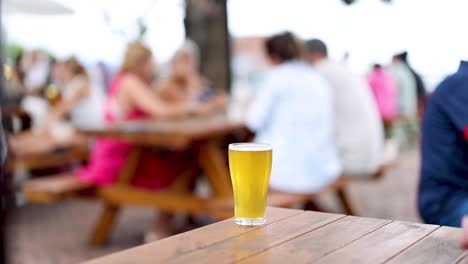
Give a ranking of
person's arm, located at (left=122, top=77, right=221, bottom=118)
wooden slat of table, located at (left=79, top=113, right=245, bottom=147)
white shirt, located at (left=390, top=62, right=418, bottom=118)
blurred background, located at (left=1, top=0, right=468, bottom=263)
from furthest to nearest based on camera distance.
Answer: white shirt, located at (left=390, top=62, right=418, bottom=118)
person's arm, located at (left=122, top=77, right=221, bottom=118)
wooden slat of table, located at (left=79, top=113, right=245, bottom=147)
blurred background, located at (left=1, top=0, right=468, bottom=263)

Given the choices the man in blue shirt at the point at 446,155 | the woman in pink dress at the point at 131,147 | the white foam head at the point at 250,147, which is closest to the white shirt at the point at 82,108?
the woman in pink dress at the point at 131,147

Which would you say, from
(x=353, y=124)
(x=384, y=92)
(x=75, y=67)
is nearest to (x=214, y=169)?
(x=353, y=124)

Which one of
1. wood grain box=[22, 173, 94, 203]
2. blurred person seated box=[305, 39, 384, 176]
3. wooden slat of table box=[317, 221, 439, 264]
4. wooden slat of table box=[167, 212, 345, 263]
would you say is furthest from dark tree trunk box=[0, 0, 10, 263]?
blurred person seated box=[305, 39, 384, 176]

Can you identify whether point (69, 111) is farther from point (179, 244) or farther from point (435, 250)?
point (435, 250)

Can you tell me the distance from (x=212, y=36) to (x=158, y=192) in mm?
3574

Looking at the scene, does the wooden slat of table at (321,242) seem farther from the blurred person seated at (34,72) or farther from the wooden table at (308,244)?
the blurred person seated at (34,72)

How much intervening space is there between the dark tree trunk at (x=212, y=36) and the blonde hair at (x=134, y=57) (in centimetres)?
285

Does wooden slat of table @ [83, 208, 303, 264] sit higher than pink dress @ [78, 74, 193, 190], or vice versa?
wooden slat of table @ [83, 208, 303, 264]

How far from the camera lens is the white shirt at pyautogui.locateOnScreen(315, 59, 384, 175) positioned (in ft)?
11.1

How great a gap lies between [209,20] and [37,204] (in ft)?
9.27

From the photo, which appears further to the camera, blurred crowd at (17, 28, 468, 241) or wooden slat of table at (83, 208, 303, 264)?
blurred crowd at (17, 28, 468, 241)

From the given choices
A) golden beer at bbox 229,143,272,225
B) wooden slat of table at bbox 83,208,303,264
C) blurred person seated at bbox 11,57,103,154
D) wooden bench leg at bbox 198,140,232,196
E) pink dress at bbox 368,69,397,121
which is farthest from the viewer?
pink dress at bbox 368,69,397,121

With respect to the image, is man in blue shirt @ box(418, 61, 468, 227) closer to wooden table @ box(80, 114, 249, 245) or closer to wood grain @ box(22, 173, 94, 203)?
wooden table @ box(80, 114, 249, 245)

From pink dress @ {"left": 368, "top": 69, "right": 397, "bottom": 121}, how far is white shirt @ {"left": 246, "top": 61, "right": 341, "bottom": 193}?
3.90 meters
